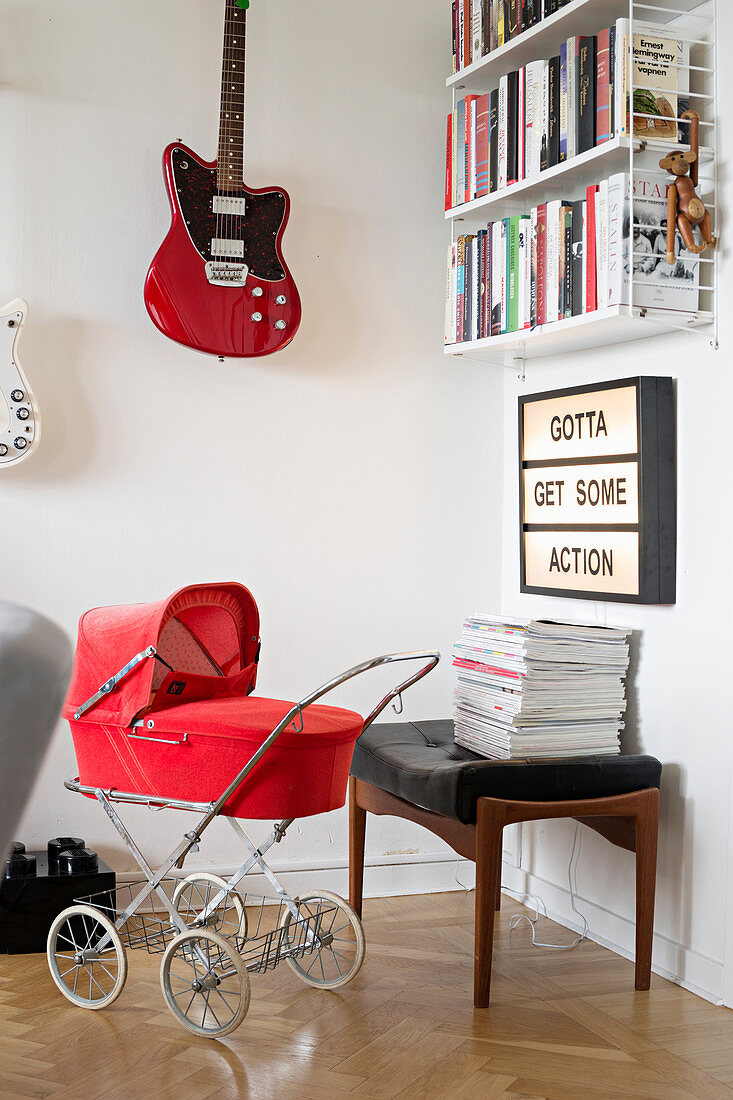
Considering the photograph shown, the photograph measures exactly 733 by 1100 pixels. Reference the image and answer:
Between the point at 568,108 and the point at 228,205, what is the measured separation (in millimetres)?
937

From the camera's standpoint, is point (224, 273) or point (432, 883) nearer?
point (224, 273)

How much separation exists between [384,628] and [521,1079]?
1494mm

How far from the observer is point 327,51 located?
3.23m

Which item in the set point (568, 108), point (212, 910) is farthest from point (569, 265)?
point (212, 910)

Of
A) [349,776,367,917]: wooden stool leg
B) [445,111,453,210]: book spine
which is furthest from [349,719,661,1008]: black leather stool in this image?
[445,111,453,210]: book spine

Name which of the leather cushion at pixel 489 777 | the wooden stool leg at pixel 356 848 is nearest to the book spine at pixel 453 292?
the leather cushion at pixel 489 777

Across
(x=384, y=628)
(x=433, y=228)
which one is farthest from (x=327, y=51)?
(x=384, y=628)

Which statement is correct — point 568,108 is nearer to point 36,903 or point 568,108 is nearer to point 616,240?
point 616,240

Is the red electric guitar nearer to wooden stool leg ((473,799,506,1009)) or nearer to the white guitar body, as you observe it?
the white guitar body

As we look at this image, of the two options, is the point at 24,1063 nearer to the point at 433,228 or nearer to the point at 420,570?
the point at 420,570

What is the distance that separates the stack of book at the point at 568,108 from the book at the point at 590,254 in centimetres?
12

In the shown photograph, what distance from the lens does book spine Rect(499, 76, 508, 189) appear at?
2.89 m

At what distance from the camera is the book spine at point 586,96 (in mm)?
2582

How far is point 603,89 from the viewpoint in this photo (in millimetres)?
2545
